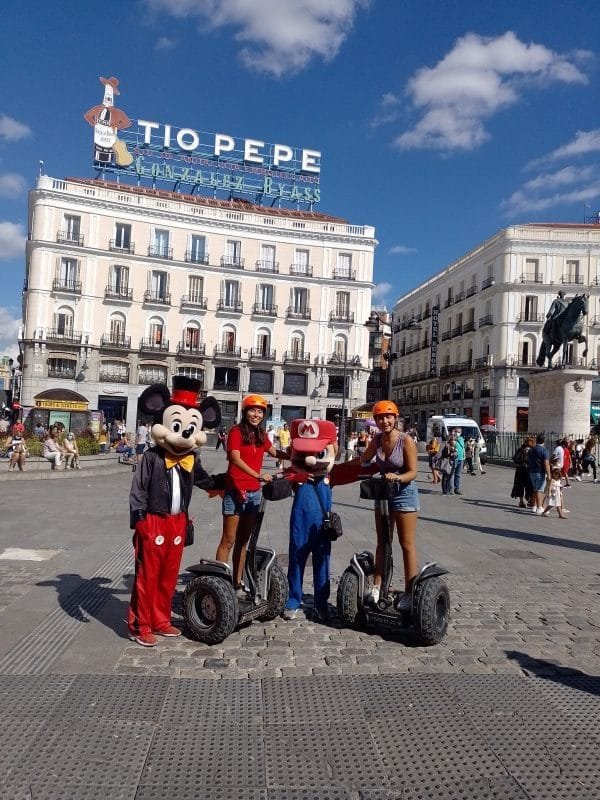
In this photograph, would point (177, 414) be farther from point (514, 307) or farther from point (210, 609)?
point (514, 307)

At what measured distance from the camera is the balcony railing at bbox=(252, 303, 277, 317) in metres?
46.0

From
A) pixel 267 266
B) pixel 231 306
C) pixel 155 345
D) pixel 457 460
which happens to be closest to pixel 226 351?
pixel 231 306

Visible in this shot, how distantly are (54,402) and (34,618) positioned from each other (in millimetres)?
30785

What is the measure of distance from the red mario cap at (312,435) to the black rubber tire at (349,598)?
95cm

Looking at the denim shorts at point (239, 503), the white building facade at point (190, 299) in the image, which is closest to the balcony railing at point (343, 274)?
the white building facade at point (190, 299)

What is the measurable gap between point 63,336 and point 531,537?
125ft

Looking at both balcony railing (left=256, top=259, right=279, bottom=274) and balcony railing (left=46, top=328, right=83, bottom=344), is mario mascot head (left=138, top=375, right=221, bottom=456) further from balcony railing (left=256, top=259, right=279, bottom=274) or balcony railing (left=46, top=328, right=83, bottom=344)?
balcony railing (left=256, top=259, right=279, bottom=274)

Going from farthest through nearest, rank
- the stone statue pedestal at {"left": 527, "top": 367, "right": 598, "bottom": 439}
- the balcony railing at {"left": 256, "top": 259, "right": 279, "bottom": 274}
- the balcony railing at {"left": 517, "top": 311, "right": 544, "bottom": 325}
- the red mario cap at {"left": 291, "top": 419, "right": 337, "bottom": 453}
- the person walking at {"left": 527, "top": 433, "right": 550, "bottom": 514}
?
the balcony railing at {"left": 256, "top": 259, "right": 279, "bottom": 274}
the balcony railing at {"left": 517, "top": 311, "right": 544, "bottom": 325}
the stone statue pedestal at {"left": 527, "top": 367, "right": 598, "bottom": 439}
the person walking at {"left": 527, "top": 433, "right": 550, "bottom": 514}
the red mario cap at {"left": 291, "top": 419, "right": 337, "bottom": 453}

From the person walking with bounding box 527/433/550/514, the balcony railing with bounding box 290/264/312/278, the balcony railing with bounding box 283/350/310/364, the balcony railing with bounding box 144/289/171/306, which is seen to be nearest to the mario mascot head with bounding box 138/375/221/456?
the person walking with bounding box 527/433/550/514

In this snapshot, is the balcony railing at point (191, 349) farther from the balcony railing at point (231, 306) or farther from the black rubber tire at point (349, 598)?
the black rubber tire at point (349, 598)

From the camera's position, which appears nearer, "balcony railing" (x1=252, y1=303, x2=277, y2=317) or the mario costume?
the mario costume

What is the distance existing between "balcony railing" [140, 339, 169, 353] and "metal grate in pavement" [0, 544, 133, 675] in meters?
38.3

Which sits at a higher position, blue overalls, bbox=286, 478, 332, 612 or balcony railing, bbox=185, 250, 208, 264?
balcony railing, bbox=185, 250, 208, 264

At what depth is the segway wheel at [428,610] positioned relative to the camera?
4336mm
